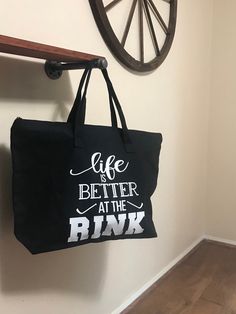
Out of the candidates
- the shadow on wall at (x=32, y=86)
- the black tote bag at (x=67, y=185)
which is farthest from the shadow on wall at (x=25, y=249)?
the black tote bag at (x=67, y=185)

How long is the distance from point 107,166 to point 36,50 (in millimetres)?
368

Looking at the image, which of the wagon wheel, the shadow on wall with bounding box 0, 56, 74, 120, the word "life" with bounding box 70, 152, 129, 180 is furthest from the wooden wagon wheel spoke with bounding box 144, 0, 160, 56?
the word "life" with bounding box 70, 152, 129, 180

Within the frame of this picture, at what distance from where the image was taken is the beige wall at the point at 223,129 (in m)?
2.21

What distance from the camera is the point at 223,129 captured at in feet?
7.52

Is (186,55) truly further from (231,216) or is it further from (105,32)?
(231,216)

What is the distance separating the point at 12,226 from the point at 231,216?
169 cm

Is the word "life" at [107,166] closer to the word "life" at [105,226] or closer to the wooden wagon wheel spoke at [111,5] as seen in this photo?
the word "life" at [105,226]

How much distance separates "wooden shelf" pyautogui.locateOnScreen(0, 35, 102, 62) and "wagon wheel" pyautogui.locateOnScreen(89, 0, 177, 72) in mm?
329

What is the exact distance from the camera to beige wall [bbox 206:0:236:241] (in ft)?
7.24

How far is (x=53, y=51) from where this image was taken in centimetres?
90

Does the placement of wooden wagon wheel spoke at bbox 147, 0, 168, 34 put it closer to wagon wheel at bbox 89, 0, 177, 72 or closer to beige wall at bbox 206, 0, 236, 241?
wagon wheel at bbox 89, 0, 177, 72

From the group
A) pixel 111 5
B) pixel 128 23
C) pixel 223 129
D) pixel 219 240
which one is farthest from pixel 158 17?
pixel 219 240

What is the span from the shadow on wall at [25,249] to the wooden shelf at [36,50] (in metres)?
0.10

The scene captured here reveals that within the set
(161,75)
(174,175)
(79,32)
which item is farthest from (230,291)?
A: (79,32)
